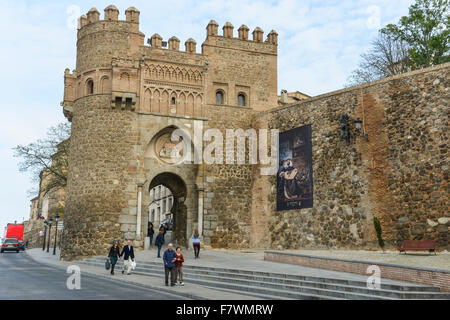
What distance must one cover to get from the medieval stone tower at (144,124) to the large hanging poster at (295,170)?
222cm

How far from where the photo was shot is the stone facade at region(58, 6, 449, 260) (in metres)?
18.0

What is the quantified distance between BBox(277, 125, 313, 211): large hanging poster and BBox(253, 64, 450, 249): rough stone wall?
0.36m

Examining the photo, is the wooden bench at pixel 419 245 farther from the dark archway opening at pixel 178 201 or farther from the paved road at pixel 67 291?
the dark archway opening at pixel 178 201

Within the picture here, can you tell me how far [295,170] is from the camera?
21500mm

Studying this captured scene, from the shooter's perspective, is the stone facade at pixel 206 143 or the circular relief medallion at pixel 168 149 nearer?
the stone facade at pixel 206 143

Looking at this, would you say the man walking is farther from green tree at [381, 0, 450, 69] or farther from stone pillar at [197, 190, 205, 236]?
green tree at [381, 0, 450, 69]

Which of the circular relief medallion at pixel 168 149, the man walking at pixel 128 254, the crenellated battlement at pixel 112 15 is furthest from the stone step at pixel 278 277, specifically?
the crenellated battlement at pixel 112 15

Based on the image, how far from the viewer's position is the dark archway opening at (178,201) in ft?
76.3

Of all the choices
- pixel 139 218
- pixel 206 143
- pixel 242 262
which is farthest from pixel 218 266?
pixel 206 143

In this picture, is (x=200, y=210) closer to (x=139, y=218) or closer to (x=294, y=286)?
(x=139, y=218)

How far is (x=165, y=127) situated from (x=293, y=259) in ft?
32.4

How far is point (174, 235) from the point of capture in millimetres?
24391

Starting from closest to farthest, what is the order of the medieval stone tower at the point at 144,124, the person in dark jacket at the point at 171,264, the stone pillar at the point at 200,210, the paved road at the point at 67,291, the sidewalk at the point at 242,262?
1. the paved road at the point at 67,291
2. the person in dark jacket at the point at 171,264
3. the sidewalk at the point at 242,262
4. the medieval stone tower at the point at 144,124
5. the stone pillar at the point at 200,210

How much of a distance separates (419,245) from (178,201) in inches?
487
